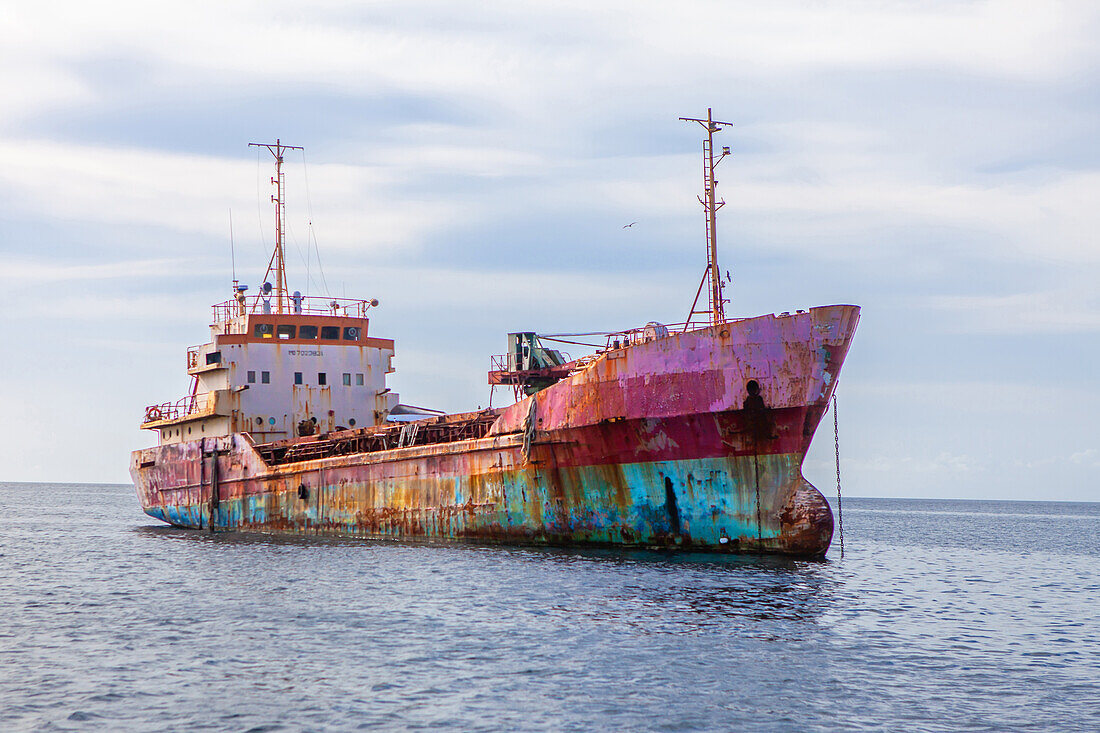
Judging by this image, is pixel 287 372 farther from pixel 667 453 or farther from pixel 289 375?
pixel 667 453

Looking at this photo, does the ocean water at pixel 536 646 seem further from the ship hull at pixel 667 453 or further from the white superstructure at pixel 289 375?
the white superstructure at pixel 289 375

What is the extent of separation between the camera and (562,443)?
86.2 ft

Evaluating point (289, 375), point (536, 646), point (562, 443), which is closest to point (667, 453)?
point (562, 443)

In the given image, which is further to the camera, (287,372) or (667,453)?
(287,372)

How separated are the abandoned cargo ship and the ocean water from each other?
103 cm

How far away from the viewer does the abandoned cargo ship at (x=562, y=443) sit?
23.8 meters

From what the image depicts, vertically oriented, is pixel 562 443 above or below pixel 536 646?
above

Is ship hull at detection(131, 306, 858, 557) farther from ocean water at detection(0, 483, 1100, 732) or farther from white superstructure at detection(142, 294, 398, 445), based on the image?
white superstructure at detection(142, 294, 398, 445)

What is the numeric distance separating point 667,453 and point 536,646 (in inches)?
359

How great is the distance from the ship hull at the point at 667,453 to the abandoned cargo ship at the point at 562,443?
0.04 meters

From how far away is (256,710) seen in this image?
12922mm

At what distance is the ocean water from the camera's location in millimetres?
12844

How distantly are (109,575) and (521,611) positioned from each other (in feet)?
40.9

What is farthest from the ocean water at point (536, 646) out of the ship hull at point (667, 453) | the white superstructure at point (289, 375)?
the white superstructure at point (289, 375)
